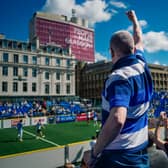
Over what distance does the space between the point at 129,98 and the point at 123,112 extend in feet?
0.48

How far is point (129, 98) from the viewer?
5.71ft

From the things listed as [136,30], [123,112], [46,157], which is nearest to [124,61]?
[123,112]

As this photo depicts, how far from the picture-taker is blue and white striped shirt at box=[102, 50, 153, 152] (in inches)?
67.4

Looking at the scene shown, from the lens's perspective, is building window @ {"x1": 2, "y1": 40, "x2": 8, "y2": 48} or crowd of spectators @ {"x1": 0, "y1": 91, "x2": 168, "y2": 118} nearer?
crowd of spectators @ {"x1": 0, "y1": 91, "x2": 168, "y2": 118}

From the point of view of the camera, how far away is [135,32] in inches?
107

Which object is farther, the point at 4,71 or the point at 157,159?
the point at 4,71

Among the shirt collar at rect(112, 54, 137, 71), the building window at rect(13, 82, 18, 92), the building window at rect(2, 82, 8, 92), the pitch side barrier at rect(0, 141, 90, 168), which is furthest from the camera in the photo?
the building window at rect(13, 82, 18, 92)

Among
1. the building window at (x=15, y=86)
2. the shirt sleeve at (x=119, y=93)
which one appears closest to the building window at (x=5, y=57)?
the building window at (x=15, y=86)

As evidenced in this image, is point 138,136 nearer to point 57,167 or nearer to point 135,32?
point 135,32

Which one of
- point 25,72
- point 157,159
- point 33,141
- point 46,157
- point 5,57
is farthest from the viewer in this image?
point 25,72

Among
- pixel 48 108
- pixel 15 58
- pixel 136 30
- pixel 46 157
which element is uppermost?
pixel 15 58

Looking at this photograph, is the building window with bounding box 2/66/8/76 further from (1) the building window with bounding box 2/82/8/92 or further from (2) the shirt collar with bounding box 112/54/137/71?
(2) the shirt collar with bounding box 112/54/137/71

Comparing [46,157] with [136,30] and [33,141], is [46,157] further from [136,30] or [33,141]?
[136,30]

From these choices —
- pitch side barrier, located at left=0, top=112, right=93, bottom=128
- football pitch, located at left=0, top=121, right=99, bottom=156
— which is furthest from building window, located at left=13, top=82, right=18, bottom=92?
Answer: football pitch, located at left=0, top=121, right=99, bottom=156
